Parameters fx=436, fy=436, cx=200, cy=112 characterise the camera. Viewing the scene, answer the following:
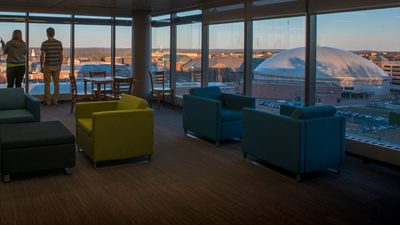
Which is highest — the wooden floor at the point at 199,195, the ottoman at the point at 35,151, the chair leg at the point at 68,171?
the ottoman at the point at 35,151

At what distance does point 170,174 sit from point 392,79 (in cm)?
333

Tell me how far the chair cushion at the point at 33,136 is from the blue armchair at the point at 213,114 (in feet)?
7.60

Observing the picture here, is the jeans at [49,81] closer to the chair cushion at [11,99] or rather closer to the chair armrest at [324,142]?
the chair cushion at [11,99]

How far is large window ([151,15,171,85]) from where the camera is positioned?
1199 cm

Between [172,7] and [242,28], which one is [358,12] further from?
[172,7]

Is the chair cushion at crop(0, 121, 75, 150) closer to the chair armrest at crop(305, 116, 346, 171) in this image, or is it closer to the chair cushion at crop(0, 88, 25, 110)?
the chair cushion at crop(0, 88, 25, 110)

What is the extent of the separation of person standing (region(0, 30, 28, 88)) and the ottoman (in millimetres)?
4955

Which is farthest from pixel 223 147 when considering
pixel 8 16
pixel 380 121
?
pixel 8 16

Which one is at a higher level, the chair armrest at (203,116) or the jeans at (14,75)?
the jeans at (14,75)

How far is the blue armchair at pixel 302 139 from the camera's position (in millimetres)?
4984

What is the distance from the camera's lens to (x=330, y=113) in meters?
5.29

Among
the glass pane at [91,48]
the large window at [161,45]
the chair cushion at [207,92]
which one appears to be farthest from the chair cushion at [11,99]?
the large window at [161,45]

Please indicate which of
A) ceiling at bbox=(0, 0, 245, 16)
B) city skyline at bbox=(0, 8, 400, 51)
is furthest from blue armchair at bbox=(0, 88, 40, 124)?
city skyline at bbox=(0, 8, 400, 51)

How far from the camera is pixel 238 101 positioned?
7.52 metres
